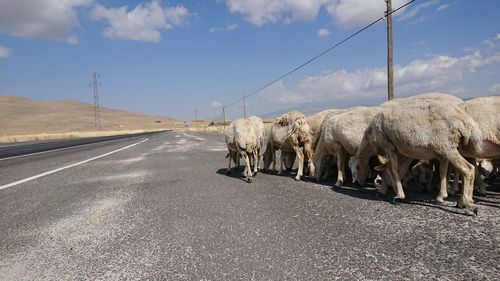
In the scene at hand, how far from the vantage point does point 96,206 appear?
644cm

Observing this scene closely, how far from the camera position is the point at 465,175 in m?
5.36

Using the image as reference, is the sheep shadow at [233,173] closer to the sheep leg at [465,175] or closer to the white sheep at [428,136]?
the white sheep at [428,136]

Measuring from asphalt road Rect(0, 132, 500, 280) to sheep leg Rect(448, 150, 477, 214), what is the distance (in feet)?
0.77

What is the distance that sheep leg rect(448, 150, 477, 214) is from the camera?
5344 mm

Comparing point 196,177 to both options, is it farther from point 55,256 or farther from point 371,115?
point 55,256

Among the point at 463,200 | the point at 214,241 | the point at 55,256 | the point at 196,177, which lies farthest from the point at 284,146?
the point at 55,256

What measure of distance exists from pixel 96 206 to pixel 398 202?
5.50 m

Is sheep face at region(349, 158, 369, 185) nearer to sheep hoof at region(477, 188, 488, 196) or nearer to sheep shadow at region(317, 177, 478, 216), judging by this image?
sheep shadow at region(317, 177, 478, 216)

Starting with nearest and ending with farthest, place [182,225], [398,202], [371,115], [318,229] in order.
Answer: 1. [318,229]
2. [182,225]
3. [398,202]
4. [371,115]

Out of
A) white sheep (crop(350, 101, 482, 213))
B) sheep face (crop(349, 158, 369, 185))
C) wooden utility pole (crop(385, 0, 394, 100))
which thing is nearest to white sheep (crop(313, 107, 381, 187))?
sheep face (crop(349, 158, 369, 185))

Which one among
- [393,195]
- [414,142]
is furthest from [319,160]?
[414,142]

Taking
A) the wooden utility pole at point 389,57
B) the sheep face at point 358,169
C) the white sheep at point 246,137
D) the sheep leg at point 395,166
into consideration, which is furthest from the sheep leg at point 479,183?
the wooden utility pole at point 389,57

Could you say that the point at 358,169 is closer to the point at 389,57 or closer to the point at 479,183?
the point at 479,183

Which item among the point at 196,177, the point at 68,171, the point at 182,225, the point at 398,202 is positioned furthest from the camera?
the point at 68,171
